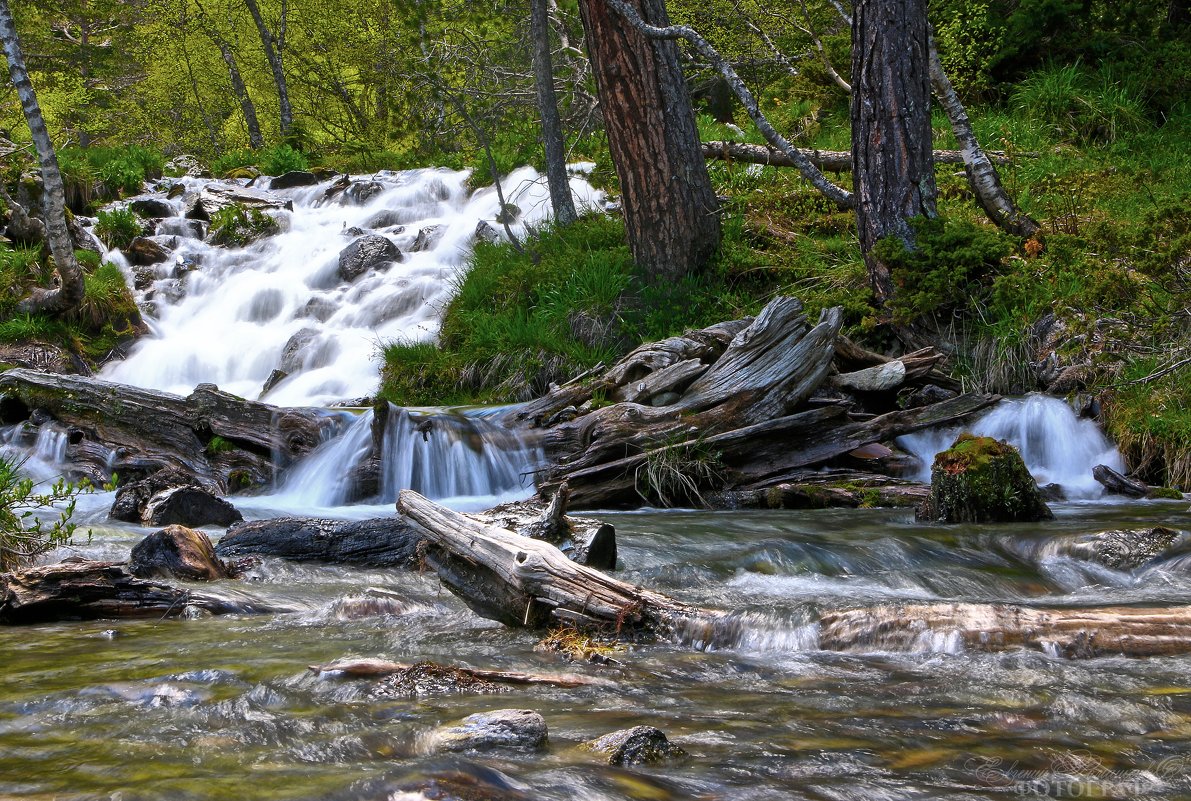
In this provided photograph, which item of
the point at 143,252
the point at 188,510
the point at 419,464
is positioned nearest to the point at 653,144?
the point at 419,464

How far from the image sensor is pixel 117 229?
55.0ft

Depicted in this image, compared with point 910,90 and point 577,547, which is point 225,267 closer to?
point 910,90

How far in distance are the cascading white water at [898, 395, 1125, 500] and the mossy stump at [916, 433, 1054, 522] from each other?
1.43 metres

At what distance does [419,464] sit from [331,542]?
107 inches

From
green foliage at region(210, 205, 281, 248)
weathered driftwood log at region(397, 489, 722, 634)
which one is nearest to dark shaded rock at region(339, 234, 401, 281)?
green foliage at region(210, 205, 281, 248)

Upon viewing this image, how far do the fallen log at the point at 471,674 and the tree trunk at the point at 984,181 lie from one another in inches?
341

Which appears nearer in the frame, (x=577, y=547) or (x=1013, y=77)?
(x=577, y=547)

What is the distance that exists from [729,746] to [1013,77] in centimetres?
1611

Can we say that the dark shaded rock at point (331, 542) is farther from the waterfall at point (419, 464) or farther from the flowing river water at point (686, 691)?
the waterfall at point (419, 464)

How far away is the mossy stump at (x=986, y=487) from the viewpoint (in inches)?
259

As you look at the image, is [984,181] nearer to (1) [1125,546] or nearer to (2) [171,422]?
(1) [1125,546]

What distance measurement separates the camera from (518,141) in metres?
17.8

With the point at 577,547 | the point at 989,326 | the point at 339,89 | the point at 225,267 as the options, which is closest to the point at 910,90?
the point at 989,326

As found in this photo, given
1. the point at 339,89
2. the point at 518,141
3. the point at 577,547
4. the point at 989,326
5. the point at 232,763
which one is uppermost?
the point at 339,89
